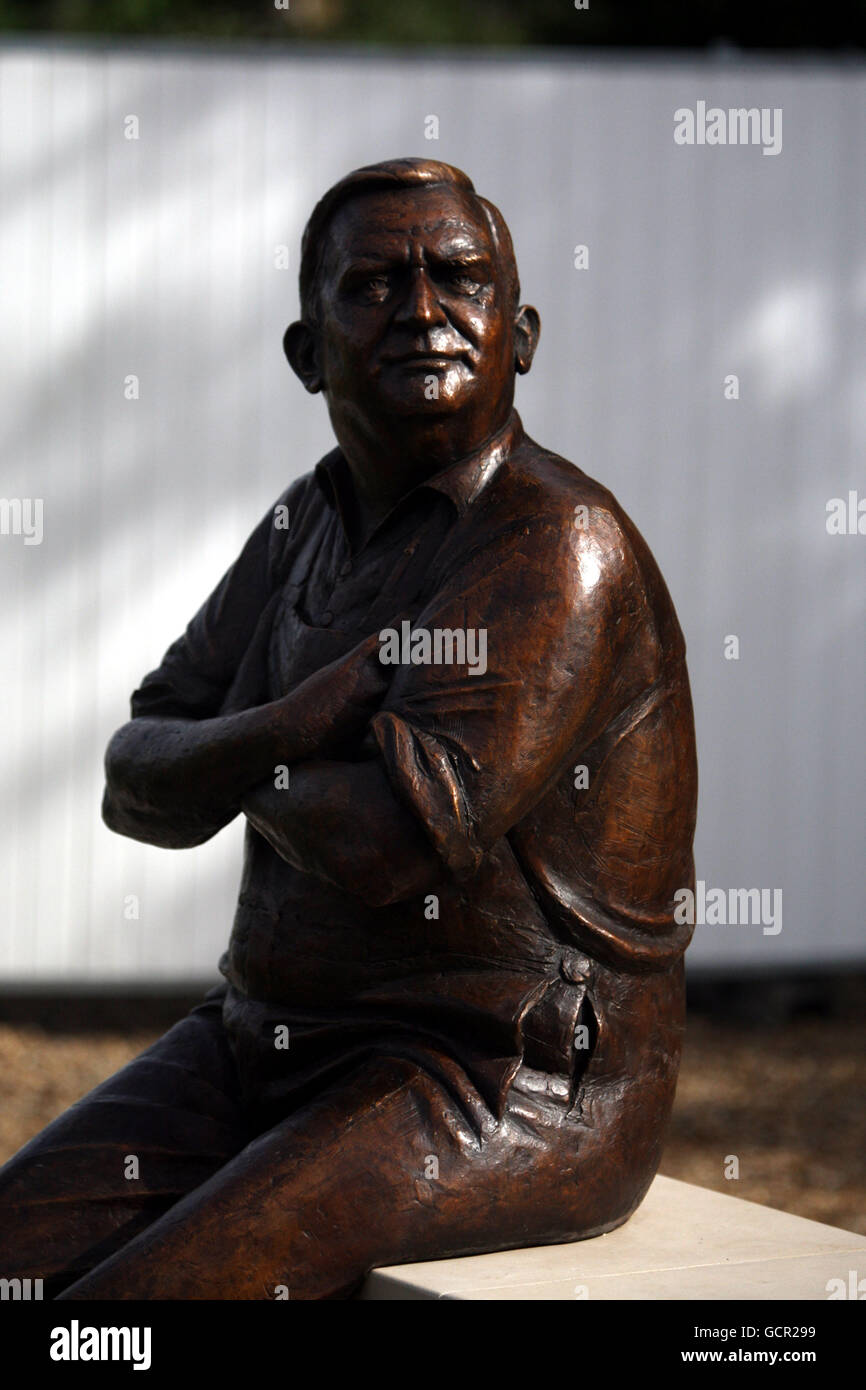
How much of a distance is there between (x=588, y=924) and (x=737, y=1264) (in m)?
0.62

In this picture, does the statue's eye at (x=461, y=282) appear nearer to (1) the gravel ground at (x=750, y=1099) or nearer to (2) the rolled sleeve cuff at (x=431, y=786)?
(2) the rolled sleeve cuff at (x=431, y=786)

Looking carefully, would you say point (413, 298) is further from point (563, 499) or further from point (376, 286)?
point (563, 499)

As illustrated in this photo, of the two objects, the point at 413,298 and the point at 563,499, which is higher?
the point at 413,298

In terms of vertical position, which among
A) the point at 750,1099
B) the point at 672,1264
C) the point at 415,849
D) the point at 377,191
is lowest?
the point at 750,1099

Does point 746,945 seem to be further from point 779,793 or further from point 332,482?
point 332,482

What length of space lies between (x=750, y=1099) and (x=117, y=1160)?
3.98 m

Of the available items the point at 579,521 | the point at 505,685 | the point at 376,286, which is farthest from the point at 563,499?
the point at 376,286

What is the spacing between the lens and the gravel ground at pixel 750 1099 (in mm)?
5816

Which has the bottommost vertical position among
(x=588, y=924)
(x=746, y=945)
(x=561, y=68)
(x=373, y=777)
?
(x=746, y=945)

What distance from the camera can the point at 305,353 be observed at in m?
3.12

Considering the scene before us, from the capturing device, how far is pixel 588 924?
113 inches

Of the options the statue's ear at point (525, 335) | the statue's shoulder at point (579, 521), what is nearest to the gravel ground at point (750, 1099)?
the statue's shoulder at point (579, 521)
